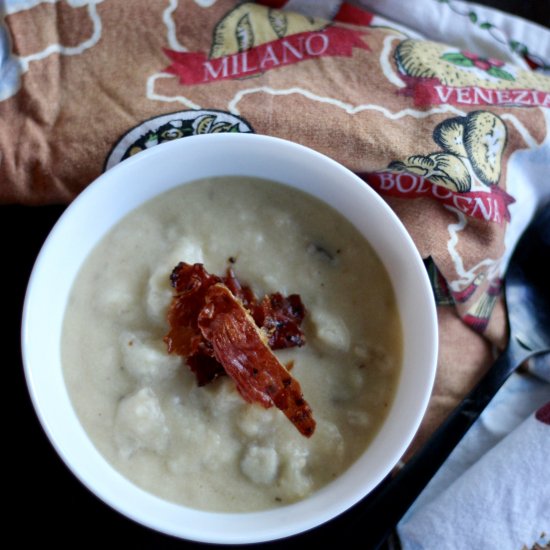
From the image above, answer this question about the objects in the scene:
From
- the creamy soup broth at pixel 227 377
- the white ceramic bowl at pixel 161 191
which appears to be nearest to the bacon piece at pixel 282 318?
the creamy soup broth at pixel 227 377

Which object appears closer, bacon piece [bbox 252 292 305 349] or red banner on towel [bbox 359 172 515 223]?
Result: bacon piece [bbox 252 292 305 349]

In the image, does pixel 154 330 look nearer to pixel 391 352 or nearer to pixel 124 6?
pixel 391 352

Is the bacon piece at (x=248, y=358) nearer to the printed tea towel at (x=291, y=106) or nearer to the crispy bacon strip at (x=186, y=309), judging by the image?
the crispy bacon strip at (x=186, y=309)

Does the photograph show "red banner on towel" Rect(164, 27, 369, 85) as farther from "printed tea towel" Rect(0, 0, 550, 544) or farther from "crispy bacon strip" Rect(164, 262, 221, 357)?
"crispy bacon strip" Rect(164, 262, 221, 357)

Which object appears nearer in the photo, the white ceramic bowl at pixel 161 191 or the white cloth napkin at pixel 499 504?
the white ceramic bowl at pixel 161 191

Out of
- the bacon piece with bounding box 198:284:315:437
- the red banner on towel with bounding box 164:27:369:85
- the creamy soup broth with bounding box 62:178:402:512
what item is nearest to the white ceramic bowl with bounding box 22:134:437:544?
the creamy soup broth with bounding box 62:178:402:512

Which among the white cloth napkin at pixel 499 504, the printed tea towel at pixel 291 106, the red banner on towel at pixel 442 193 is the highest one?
the printed tea towel at pixel 291 106

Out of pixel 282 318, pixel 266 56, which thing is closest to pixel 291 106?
pixel 266 56
